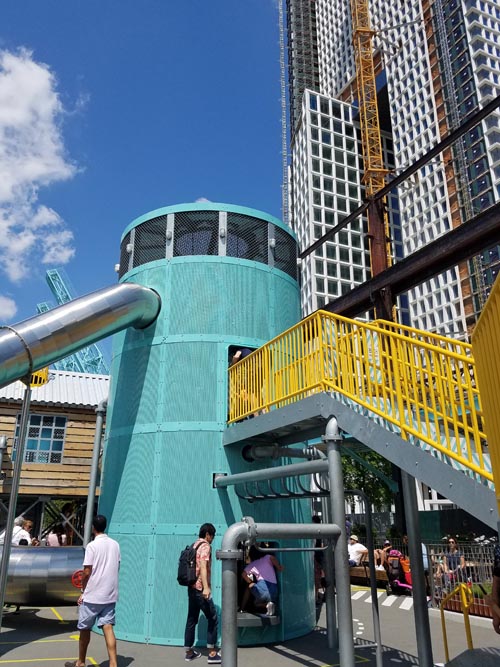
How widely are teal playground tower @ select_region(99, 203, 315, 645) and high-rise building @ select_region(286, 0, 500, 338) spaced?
65.3m

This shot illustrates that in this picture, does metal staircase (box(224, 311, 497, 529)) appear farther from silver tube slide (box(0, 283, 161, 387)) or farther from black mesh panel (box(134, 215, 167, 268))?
black mesh panel (box(134, 215, 167, 268))

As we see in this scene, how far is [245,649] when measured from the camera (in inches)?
297

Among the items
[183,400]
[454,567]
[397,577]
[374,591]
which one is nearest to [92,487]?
[183,400]

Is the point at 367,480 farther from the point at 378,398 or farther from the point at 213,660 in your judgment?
the point at 378,398

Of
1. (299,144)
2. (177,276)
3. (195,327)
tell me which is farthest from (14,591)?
(299,144)

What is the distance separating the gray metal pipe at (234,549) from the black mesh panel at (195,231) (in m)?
5.71

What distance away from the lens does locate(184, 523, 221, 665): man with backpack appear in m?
6.95

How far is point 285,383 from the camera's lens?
750 cm

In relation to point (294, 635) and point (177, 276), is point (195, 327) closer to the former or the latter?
point (177, 276)

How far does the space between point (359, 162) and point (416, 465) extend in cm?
9290

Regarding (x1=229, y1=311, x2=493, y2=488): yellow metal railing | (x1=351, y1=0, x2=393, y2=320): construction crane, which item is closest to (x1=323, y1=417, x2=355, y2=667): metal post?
(x1=229, y1=311, x2=493, y2=488): yellow metal railing

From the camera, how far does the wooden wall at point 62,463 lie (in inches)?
663

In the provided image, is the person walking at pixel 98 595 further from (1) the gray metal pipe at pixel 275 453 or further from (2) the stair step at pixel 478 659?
(2) the stair step at pixel 478 659

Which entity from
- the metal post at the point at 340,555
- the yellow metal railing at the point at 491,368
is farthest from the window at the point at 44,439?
A: the yellow metal railing at the point at 491,368
